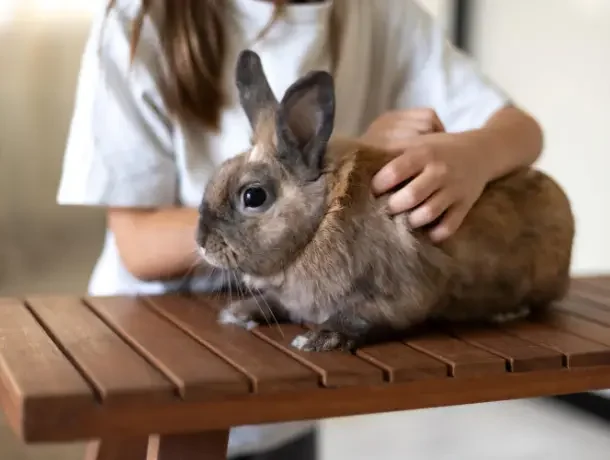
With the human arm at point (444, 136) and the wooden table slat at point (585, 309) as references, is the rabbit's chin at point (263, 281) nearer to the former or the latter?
the human arm at point (444, 136)

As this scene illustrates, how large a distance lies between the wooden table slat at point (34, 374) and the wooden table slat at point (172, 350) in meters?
0.06

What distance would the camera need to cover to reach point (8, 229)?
1.43 m

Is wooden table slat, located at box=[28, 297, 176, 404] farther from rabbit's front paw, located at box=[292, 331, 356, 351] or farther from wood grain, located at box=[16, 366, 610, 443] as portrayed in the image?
rabbit's front paw, located at box=[292, 331, 356, 351]

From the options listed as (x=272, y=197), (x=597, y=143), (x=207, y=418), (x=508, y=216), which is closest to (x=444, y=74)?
(x=508, y=216)

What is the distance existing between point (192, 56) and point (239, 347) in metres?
0.38

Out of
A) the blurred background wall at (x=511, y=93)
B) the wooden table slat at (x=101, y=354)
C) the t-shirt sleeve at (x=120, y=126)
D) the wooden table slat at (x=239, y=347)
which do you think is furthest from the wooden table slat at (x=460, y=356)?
the blurred background wall at (x=511, y=93)

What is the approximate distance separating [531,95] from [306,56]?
1.04 m

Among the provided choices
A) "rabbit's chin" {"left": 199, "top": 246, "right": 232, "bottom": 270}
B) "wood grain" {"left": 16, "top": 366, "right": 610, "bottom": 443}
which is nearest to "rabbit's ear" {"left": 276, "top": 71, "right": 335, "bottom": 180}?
"rabbit's chin" {"left": 199, "top": 246, "right": 232, "bottom": 270}

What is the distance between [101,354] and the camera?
62cm

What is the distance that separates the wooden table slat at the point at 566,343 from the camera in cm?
67

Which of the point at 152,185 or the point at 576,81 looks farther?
the point at 576,81

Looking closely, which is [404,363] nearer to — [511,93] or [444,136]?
[444,136]

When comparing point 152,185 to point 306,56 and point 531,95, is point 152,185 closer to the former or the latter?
point 306,56

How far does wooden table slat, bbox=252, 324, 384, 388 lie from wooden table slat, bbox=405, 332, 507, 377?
6cm
